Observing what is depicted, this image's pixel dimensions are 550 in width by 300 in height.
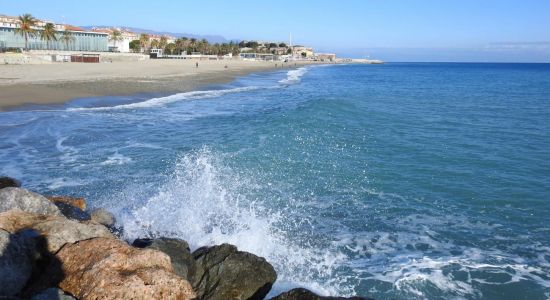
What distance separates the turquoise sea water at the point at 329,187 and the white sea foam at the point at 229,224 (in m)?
0.04

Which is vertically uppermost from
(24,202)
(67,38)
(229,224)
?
(67,38)

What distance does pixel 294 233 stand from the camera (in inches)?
401

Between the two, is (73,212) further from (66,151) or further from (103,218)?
(66,151)

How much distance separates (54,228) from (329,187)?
343 inches

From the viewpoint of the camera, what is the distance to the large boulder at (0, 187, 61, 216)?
7.92m

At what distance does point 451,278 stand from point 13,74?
→ 43.1 m


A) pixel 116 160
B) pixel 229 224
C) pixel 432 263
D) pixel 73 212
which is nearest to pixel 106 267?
pixel 73 212

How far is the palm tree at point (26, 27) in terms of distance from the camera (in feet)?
225

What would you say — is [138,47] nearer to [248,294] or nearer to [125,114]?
[125,114]

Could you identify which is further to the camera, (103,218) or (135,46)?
(135,46)

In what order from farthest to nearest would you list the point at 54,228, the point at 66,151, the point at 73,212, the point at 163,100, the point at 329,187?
the point at 163,100 < the point at 66,151 < the point at 329,187 < the point at 73,212 < the point at 54,228

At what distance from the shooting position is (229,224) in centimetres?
1034

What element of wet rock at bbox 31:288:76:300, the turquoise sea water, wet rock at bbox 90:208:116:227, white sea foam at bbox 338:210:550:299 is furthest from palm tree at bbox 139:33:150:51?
wet rock at bbox 31:288:76:300

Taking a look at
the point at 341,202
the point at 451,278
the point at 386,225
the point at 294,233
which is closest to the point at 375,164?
the point at 341,202
